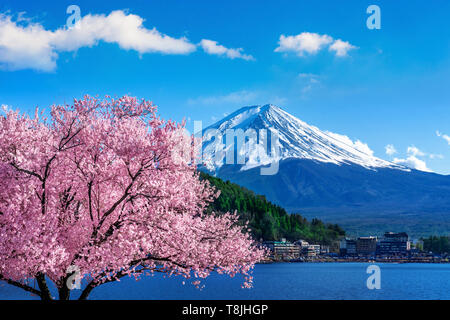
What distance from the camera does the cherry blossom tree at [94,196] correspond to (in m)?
13.6

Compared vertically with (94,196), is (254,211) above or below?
above

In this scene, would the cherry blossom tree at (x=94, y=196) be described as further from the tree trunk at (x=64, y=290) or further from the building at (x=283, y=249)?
the building at (x=283, y=249)

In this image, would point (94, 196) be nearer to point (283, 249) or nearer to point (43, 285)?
point (43, 285)

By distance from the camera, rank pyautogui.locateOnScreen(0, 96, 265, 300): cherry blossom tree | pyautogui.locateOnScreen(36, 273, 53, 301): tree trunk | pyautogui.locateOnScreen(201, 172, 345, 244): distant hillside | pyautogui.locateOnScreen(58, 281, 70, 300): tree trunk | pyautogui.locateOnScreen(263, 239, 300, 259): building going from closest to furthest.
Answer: pyautogui.locateOnScreen(0, 96, 265, 300): cherry blossom tree < pyautogui.locateOnScreen(36, 273, 53, 301): tree trunk < pyautogui.locateOnScreen(58, 281, 70, 300): tree trunk < pyautogui.locateOnScreen(201, 172, 345, 244): distant hillside < pyautogui.locateOnScreen(263, 239, 300, 259): building

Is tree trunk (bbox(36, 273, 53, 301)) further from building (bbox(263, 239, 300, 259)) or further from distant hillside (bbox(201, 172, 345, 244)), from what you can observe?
building (bbox(263, 239, 300, 259))

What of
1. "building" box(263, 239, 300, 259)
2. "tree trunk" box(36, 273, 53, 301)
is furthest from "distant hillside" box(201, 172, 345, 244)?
"tree trunk" box(36, 273, 53, 301)

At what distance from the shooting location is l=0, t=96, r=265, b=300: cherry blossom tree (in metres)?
13.6

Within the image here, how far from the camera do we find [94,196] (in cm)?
1515

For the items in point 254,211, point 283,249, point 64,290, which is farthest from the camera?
point 283,249

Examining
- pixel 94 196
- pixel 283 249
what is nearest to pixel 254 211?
pixel 283 249

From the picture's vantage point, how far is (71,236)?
14.4 metres

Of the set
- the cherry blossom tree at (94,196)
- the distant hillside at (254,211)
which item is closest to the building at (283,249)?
the distant hillside at (254,211)
